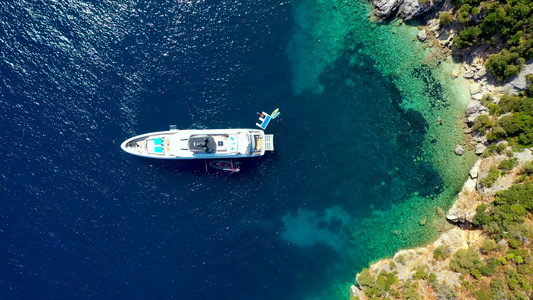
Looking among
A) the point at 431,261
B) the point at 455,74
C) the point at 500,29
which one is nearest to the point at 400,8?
the point at 455,74

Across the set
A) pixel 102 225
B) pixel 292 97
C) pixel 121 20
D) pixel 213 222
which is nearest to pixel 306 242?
pixel 213 222

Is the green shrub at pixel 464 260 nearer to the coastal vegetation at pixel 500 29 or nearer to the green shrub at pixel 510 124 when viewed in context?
the green shrub at pixel 510 124

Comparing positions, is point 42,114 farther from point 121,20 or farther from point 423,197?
point 423,197

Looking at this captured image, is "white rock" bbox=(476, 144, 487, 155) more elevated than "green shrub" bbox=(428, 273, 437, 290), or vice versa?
"white rock" bbox=(476, 144, 487, 155)

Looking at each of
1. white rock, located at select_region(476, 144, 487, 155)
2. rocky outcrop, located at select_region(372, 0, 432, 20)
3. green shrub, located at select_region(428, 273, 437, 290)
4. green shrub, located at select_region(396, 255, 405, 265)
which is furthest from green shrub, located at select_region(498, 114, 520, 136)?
green shrub, located at select_region(396, 255, 405, 265)

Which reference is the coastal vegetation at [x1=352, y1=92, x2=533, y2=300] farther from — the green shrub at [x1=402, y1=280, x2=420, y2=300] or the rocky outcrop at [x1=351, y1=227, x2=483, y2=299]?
the rocky outcrop at [x1=351, y1=227, x2=483, y2=299]

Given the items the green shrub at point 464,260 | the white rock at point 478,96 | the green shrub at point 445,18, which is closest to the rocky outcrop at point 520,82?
the white rock at point 478,96
